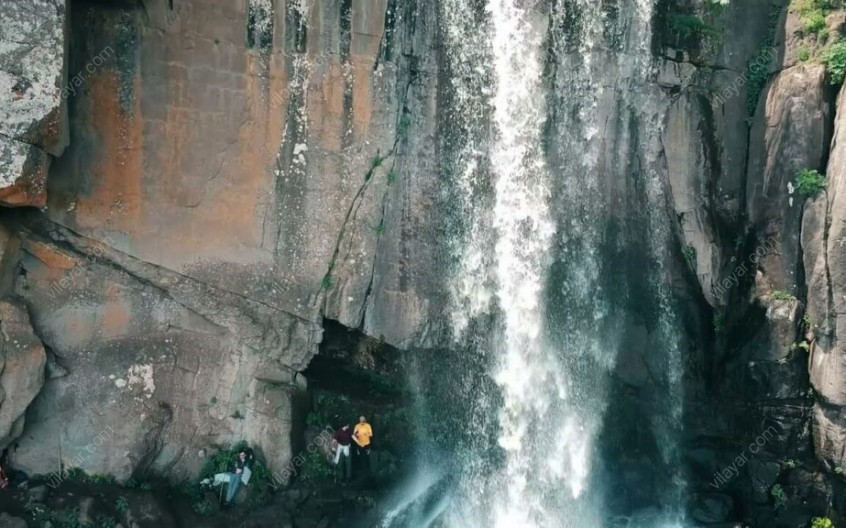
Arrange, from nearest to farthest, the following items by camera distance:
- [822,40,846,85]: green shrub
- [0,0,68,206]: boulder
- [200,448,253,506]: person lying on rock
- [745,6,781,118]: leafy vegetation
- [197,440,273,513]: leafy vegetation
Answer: [0,0,68,206]: boulder < [200,448,253,506]: person lying on rock < [197,440,273,513]: leafy vegetation < [822,40,846,85]: green shrub < [745,6,781,118]: leafy vegetation

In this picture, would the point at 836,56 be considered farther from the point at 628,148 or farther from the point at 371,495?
the point at 371,495

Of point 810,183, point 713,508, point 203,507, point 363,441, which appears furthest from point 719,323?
point 203,507

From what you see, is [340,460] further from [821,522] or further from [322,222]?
[821,522]

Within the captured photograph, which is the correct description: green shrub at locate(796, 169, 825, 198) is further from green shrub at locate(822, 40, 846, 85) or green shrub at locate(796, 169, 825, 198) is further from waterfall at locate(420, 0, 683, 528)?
waterfall at locate(420, 0, 683, 528)

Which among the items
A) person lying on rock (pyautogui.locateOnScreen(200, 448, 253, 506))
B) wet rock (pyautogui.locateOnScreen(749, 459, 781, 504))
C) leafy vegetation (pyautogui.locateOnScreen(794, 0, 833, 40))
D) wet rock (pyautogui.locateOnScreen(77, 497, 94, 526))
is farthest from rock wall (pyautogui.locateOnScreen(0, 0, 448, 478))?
leafy vegetation (pyautogui.locateOnScreen(794, 0, 833, 40))

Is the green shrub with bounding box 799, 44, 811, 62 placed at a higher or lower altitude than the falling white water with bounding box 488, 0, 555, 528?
higher

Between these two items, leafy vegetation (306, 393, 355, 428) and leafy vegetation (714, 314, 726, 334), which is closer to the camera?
leafy vegetation (306, 393, 355, 428)

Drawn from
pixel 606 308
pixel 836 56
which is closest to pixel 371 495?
pixel 606 308
